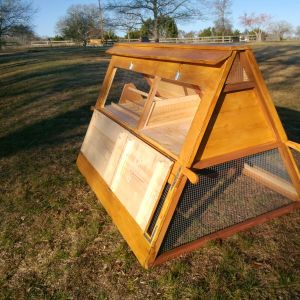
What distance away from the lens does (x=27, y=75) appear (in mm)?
15766

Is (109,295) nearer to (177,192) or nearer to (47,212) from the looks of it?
(177,192)

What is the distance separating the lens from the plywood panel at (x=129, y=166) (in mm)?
2920

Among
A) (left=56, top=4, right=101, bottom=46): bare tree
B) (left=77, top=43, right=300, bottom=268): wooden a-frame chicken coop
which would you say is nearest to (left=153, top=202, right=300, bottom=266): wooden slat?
(left=77, top=43, right=300, bottom=268): wooden a-frame chicken coop

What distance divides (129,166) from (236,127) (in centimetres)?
116

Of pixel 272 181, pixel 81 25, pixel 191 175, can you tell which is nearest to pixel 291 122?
pixel 272 181

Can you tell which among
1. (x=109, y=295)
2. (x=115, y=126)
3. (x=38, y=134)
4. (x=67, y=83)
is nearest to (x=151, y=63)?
(x=115, y=126)

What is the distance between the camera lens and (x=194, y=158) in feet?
9.04

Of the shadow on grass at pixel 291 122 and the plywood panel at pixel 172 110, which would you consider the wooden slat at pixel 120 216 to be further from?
the shadow on grass at pixel 291 122

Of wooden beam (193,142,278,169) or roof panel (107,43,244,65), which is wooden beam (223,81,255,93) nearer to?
roof panel (107,43,244,65)

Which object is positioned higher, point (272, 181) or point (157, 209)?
point (157, 209)

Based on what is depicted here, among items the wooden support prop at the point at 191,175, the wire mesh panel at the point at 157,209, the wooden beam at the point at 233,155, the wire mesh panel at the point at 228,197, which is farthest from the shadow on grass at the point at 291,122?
the wooden support prop at the point at 191,175

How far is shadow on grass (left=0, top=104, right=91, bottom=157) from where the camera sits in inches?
241

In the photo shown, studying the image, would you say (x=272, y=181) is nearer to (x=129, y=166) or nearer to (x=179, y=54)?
(x=129, y=166)

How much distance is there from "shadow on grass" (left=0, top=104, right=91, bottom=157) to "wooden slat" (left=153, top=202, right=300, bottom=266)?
156 inches
